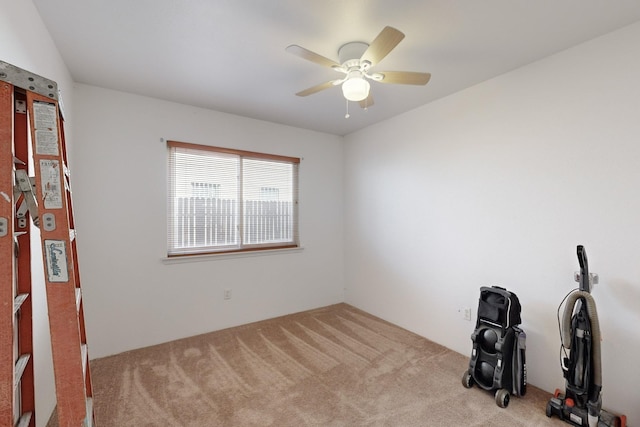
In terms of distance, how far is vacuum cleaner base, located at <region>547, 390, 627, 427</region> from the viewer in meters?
1.81

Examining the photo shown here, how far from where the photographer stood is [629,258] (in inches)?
73.8

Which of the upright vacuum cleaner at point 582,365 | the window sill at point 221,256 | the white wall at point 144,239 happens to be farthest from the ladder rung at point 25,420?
the upright vacuum cleaner at point 582,365

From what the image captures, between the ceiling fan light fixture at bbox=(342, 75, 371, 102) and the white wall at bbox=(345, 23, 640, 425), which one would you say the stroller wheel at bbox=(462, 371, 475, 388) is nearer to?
the white wall at bbox=(345, 23, 640, 425)

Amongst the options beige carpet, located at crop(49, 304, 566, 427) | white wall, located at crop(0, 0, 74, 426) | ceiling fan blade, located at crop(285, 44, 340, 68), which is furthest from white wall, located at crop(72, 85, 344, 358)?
ceiling fan blade, located at crop(285, 44, 340, 68)

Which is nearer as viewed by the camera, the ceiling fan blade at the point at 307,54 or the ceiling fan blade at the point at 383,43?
the ceiling fan blade at the point at 383,43

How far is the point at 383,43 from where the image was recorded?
63.2 inches

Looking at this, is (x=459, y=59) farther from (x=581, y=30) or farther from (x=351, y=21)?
(x=351, y=21)

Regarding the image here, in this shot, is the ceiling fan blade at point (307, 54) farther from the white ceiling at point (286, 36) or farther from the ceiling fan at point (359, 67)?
the white ceiling at point (286, 36)

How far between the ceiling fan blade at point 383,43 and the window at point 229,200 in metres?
2.15

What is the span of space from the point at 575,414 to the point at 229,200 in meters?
3.48

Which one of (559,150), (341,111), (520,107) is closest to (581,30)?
(520,107)

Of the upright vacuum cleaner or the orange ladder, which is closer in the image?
the orange ladder

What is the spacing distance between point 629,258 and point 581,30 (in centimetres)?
151

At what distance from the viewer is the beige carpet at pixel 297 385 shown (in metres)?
1.97
